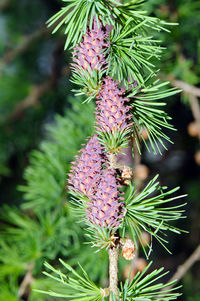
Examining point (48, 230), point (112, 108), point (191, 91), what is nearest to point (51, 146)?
point (48, 230)

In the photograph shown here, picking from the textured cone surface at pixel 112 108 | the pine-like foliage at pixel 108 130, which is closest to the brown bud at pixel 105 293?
the pine-like foliage at pixel 108 130

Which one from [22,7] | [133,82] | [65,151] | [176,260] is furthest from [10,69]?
[133,82]

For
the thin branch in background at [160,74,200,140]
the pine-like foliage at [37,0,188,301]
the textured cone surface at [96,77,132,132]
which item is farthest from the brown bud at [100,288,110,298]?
the thin branch in background at [160,74,200,140]

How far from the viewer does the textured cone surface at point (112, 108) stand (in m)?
0.32

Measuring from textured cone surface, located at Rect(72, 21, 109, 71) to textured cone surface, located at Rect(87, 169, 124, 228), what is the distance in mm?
95

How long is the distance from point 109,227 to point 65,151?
1.19 ft

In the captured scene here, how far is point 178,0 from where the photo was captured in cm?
71

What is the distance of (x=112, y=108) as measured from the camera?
1.03 ft

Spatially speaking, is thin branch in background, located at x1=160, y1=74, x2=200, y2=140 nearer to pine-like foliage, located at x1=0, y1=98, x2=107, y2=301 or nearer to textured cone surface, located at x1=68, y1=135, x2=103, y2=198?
pine-like foliage, located at x1=0, y1=98, x2=107, y2=301

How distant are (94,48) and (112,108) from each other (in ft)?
0.18

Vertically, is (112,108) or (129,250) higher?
(112,108)

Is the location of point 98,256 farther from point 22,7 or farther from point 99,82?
point 22,7

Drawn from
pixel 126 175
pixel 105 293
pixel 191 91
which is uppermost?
pixel 191 91

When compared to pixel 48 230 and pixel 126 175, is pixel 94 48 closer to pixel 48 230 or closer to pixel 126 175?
pixel 126 175
